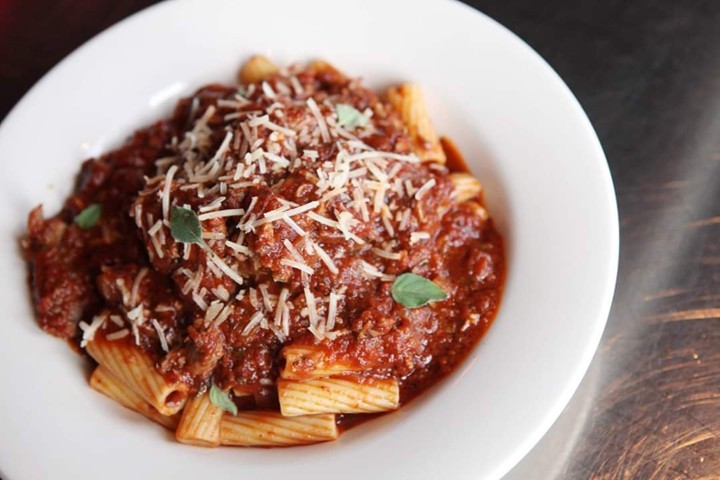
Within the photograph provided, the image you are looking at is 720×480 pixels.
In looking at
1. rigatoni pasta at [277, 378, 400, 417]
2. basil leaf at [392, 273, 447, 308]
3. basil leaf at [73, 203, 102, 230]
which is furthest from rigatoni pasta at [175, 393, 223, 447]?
basil leaf at [73, 203, 102, 230]

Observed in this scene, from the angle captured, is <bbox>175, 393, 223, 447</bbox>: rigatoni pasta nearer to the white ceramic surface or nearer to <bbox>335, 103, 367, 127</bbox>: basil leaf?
the white ceramic surface

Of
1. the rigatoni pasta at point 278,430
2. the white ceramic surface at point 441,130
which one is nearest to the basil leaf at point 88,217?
the white ceramic surface at point 441,130

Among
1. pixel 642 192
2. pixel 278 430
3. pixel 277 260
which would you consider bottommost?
pixel 642 192

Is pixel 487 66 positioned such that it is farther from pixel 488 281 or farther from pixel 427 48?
pixel 488 281

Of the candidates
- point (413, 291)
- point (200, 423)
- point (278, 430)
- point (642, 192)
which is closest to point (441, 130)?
point (413, 291)

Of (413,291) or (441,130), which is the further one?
(441,130)

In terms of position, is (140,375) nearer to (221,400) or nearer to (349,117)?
(221,400)
